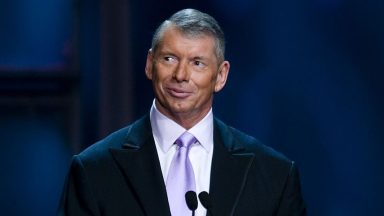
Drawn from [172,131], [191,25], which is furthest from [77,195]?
[191,25]

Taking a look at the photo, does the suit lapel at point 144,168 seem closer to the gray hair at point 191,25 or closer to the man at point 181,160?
the man at point 181,160

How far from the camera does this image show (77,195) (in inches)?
105

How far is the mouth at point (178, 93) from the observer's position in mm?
2682

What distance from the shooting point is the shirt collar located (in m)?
2.77

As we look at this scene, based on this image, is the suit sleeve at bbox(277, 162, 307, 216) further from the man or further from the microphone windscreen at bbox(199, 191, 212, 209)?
the microphone windscreen at bbox(199, 191, 212, 209)

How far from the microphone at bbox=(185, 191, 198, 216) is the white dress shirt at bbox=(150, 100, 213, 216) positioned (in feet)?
0.51

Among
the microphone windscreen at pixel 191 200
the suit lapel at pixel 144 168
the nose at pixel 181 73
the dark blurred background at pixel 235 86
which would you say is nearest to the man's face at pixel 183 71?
the nose at pixel 181 73

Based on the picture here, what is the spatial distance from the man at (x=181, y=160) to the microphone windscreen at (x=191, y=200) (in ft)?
0.17

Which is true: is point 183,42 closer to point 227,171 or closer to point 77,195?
point 227,171

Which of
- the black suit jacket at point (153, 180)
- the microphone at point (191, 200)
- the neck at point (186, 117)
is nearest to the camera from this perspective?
the microphone at point (191, 200)

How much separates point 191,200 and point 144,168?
8.3 inches

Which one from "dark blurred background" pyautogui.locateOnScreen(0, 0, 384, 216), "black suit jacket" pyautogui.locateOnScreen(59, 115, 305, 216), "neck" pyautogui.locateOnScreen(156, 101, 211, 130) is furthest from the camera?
"dark blurred background" pyautogui.locateOnScreen(0, 0, 384, 216)

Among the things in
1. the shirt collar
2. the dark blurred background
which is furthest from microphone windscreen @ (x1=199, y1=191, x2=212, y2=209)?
the dark blurred background

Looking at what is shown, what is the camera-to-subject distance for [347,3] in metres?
3.83
